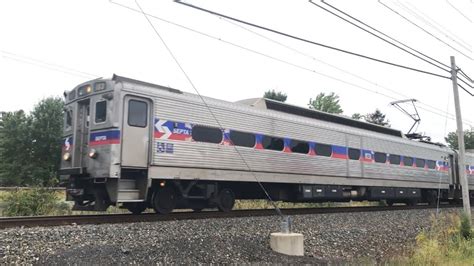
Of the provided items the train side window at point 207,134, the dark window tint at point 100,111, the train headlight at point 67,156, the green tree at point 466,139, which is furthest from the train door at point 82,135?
the green tree at point 466,139

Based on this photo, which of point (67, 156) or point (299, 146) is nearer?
point (67, 156)

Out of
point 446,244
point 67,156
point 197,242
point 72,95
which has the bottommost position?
point 446,244

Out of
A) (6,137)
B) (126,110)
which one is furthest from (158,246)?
(6,137)

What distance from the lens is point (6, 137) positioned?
41.7 meters

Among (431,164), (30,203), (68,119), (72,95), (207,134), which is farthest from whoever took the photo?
(431,164)

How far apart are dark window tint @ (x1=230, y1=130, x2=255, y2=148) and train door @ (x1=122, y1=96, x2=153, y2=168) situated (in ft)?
9.31

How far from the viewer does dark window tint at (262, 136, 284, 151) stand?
13.9 meters

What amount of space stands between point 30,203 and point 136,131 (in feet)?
20.5

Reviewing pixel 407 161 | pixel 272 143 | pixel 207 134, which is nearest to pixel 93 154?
pixel 207 134

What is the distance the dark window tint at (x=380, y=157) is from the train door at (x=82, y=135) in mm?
12651

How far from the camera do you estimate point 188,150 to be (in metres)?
11.5

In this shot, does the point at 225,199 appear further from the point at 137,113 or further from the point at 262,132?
the point at 137,113

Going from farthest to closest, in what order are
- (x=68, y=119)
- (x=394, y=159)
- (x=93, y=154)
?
(x=394, y=159) → (x=68, y=119) → (x=93, y=154)

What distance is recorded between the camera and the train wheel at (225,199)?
12484 mm
